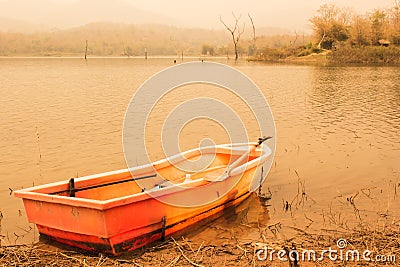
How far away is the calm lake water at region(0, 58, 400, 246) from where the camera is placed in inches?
357

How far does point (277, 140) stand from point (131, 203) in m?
8.01

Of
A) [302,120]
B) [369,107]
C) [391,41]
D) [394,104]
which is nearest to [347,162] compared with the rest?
[302,120]

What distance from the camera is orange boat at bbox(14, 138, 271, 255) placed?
5973 mm

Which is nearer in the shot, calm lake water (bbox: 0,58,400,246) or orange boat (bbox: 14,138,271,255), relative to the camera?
orange boat (bbox: 14,138,271,255)

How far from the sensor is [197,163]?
8812 millimetres

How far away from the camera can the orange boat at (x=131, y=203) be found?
5973 millimetres

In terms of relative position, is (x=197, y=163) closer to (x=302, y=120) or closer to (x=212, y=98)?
(x=302, y=120)

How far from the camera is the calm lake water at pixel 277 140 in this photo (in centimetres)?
908

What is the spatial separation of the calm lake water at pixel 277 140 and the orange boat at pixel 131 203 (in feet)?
2.78

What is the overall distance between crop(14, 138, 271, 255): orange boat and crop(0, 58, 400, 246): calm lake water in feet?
2.78

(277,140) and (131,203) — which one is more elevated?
(131,203)

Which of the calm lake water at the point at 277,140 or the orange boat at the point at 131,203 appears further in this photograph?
the calm lake water at the point at 277,140

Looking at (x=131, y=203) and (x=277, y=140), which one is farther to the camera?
(x=277, y=140)

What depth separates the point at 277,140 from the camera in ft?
43.8
